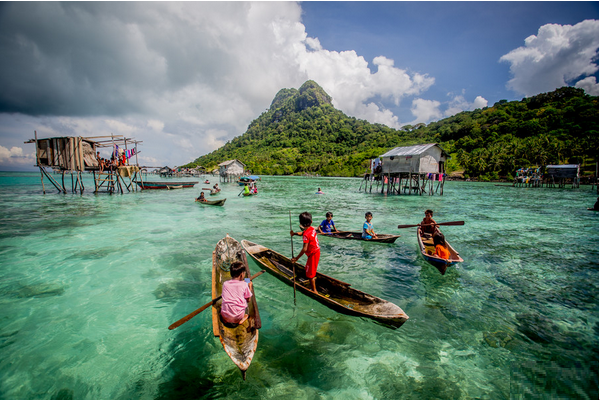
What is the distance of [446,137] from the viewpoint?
104 m

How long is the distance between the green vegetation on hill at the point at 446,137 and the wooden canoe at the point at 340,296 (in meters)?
76.3

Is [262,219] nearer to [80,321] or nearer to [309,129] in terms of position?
[80,321]

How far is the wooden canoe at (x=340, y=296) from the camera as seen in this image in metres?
4.80

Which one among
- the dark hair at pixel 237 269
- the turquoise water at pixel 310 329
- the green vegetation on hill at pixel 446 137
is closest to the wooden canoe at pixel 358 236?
the turquoise water at pixel 310 329

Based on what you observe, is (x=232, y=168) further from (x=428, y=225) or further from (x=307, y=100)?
(x=307, y=100)

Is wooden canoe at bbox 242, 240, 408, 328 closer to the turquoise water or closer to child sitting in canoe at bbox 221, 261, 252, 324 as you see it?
the turquoise water

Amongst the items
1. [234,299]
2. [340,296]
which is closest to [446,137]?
[340,296]

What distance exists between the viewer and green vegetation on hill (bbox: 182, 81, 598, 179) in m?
64.2

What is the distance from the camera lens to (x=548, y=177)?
48875 millimetres

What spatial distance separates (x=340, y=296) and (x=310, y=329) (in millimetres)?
1043

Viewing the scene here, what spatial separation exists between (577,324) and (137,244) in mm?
14960

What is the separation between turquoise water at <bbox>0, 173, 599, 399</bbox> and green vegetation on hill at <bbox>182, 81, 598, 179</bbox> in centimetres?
7236

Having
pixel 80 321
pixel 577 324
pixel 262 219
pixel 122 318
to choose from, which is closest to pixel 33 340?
pixel 80 321

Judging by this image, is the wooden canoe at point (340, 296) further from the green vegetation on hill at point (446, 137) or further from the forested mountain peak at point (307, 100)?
the forested mountain peak at point (307, 100)
